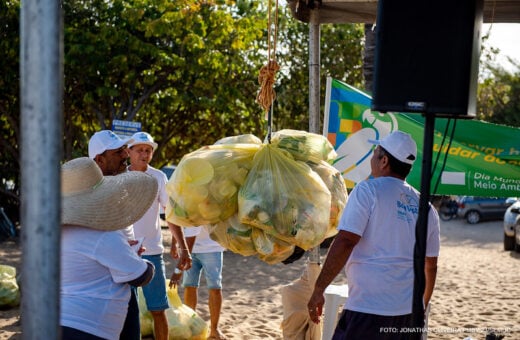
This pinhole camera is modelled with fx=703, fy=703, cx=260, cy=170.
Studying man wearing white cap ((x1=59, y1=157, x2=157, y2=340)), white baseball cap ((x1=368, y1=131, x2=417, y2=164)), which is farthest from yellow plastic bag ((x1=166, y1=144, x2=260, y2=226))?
white baseball cap ((x1=368, y1=131, x2=417, y2=164))

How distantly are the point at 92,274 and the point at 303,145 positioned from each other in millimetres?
1413

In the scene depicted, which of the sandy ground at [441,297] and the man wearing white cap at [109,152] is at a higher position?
the man wearing white cap at [109,152]

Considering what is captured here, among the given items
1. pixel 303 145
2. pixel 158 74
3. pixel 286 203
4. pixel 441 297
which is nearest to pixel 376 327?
pixel 286 203

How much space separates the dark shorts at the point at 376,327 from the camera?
360 cm

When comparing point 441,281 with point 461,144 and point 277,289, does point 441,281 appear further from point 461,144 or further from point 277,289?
point 461,144

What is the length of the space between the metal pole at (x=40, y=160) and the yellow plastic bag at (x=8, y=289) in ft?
20.2

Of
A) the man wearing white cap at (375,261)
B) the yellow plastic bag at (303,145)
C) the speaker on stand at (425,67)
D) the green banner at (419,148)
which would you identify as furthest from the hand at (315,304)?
the green banner at (419,148)

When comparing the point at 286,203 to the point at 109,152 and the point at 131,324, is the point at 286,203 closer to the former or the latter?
the point at 131,324

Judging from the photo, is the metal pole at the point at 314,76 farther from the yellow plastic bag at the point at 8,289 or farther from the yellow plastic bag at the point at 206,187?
the yellow plastic bag at the point at 8,289

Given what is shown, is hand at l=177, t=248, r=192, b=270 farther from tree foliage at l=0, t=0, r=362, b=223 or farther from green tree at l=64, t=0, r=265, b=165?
green tree at l=64, t=0, r=265, b=165

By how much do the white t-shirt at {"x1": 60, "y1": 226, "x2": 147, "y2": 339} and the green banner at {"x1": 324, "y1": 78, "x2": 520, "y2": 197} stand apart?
2656mm

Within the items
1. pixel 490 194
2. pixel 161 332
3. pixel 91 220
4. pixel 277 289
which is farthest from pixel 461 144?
pixel 277 289

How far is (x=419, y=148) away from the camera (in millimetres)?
5754

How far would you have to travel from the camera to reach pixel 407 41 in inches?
131
